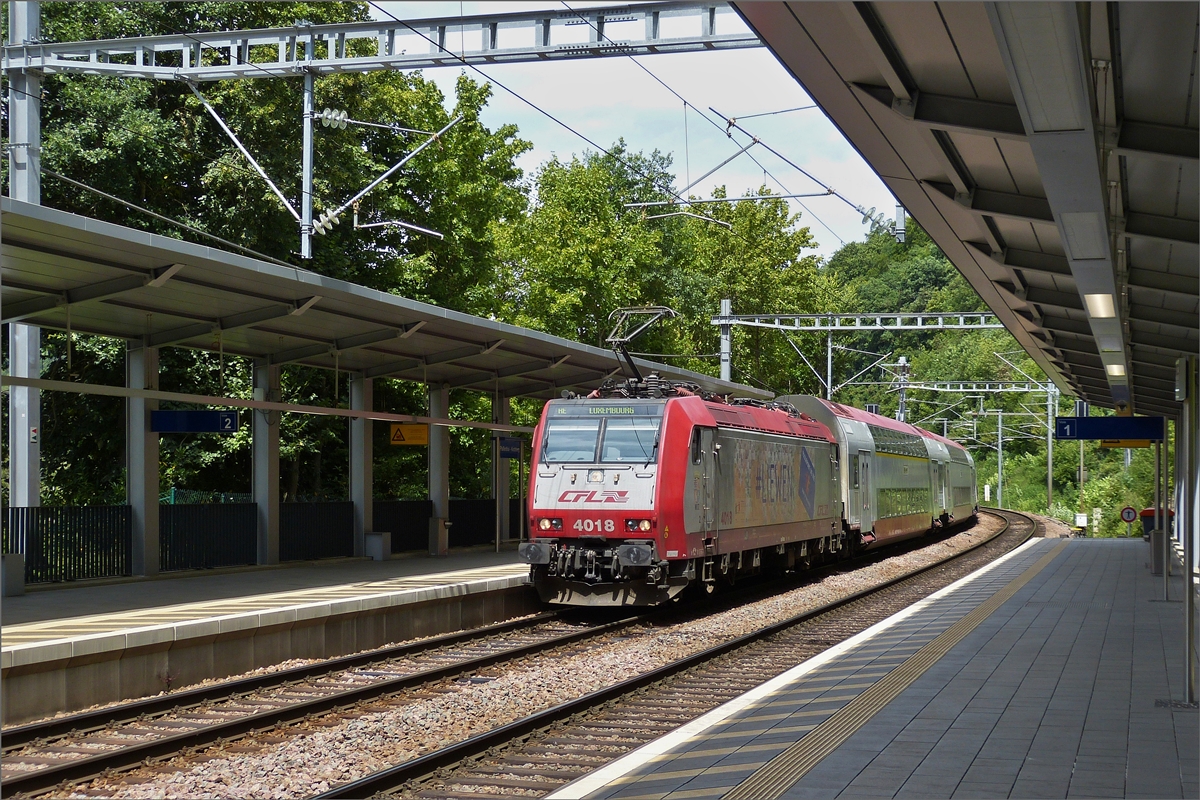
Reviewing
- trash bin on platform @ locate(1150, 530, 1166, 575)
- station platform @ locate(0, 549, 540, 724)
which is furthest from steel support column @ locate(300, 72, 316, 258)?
trash bin on platform @ locate(1150, 530, 1166, 575)

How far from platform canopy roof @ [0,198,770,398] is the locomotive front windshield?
2073 millimetres

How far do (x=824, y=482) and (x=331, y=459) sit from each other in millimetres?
15776

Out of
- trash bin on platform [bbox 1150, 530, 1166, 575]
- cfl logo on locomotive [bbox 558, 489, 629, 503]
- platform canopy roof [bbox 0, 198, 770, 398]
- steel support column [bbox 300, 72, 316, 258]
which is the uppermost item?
steel support column [bbox 300, 72, 316, 258]

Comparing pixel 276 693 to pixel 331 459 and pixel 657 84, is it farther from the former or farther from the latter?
pixel 331 459

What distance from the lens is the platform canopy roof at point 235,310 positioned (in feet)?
37.3

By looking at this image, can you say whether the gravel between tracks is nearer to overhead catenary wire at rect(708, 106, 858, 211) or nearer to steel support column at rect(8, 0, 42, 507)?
steel support column at rect(8, 0, 42, 507)

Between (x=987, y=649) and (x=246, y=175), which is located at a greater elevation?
(x=246, y=175)

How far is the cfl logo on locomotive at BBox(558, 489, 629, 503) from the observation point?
50.3ft

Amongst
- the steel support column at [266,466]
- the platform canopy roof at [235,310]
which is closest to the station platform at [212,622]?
the steel support column at [266,466]

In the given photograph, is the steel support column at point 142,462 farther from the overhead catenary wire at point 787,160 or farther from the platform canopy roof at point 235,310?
the overhead catenary wire at point 787,160

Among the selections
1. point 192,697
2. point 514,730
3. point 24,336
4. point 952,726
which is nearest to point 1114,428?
point 952,726

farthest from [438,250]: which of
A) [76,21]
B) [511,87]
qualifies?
[511,87]

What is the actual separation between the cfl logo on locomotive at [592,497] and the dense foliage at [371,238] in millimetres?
5118

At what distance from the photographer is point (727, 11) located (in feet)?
48.2
